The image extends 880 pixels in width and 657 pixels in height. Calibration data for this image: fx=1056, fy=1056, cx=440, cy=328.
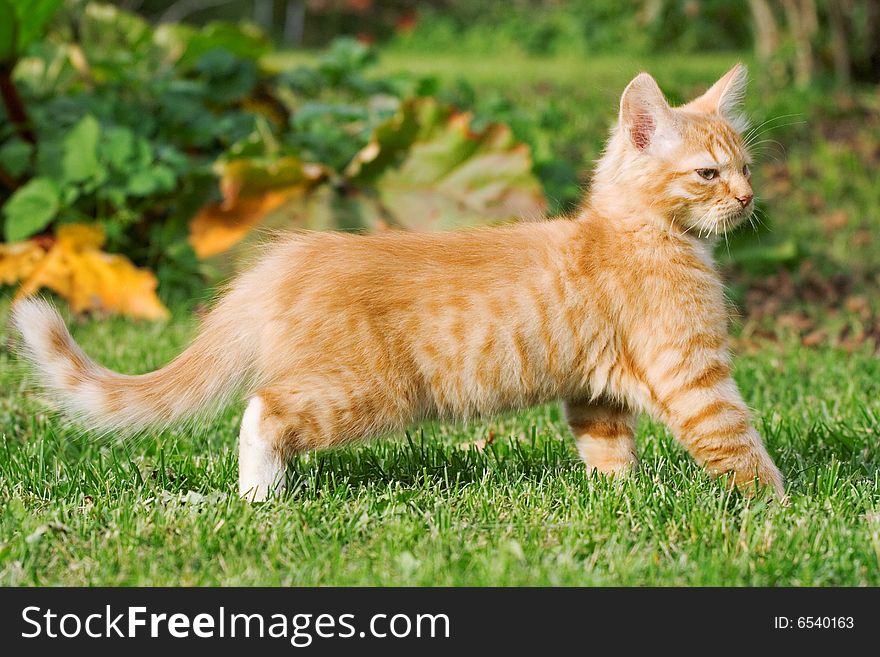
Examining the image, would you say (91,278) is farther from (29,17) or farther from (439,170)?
(439,170)

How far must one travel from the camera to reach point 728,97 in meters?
3.66

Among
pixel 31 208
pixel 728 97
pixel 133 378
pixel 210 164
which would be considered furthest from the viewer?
pixel 210 164

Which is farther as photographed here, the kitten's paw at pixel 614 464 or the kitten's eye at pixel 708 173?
the kitten's paw at pixel 614 464

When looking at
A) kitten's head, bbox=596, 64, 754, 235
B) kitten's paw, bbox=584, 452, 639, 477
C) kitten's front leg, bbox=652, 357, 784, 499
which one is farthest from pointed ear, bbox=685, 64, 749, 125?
kitten's paw, bbox=584, 452, 639, 477

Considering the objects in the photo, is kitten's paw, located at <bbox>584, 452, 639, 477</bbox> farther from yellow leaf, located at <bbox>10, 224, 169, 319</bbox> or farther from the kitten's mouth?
yellow leaf, located at <bbox>10, 224, 169, 319</bbox>

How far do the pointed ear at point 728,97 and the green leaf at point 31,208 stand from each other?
3.42m

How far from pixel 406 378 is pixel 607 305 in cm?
67

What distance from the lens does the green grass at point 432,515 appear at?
8.81 feet

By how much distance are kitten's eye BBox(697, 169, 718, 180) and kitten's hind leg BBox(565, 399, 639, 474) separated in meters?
0.79

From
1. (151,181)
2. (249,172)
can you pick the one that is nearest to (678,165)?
(249,172)

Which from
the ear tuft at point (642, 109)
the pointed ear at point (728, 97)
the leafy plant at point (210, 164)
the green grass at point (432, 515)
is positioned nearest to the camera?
the green grass at point (432, 515)

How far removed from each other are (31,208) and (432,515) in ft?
11.3

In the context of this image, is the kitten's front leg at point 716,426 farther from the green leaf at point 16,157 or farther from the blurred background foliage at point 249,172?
the green leaf at point 16,157

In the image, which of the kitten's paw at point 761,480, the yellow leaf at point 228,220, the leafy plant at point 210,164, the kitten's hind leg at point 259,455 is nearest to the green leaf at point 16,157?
the leafy plant at point 210,164
